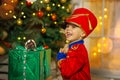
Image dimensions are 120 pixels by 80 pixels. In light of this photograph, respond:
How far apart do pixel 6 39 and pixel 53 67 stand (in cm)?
45

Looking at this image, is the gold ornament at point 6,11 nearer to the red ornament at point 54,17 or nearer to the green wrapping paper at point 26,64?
the red ornament at point 54,17

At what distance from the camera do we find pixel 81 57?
1.42m

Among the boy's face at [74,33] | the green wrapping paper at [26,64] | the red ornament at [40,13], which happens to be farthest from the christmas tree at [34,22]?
the green wrapping paper at [26,64]

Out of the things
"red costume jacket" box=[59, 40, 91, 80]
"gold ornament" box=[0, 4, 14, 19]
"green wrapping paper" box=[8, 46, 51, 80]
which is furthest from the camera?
"gold ornament" box=[0, 4, 14, 19]

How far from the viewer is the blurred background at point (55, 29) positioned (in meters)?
1.83

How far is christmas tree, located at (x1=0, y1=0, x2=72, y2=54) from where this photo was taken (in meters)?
1.83

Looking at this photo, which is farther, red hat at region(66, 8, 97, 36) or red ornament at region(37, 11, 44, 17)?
red ornament at region(37, 11, 44, 17)

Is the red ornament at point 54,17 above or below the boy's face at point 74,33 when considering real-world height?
above

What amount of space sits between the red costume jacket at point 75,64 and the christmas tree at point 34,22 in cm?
42

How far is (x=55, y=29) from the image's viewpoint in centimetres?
195

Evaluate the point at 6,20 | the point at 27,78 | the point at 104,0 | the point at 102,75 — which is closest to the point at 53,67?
the point at 102,75

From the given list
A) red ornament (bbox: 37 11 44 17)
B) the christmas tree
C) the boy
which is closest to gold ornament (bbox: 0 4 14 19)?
the christmas tree

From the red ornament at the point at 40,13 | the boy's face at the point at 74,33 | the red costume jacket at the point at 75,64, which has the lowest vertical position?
the red costume jacket at the point at 75,64

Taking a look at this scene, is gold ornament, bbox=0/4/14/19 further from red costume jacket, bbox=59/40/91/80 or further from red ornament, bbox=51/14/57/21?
red costume jacket, bbox=59/40/91/80
